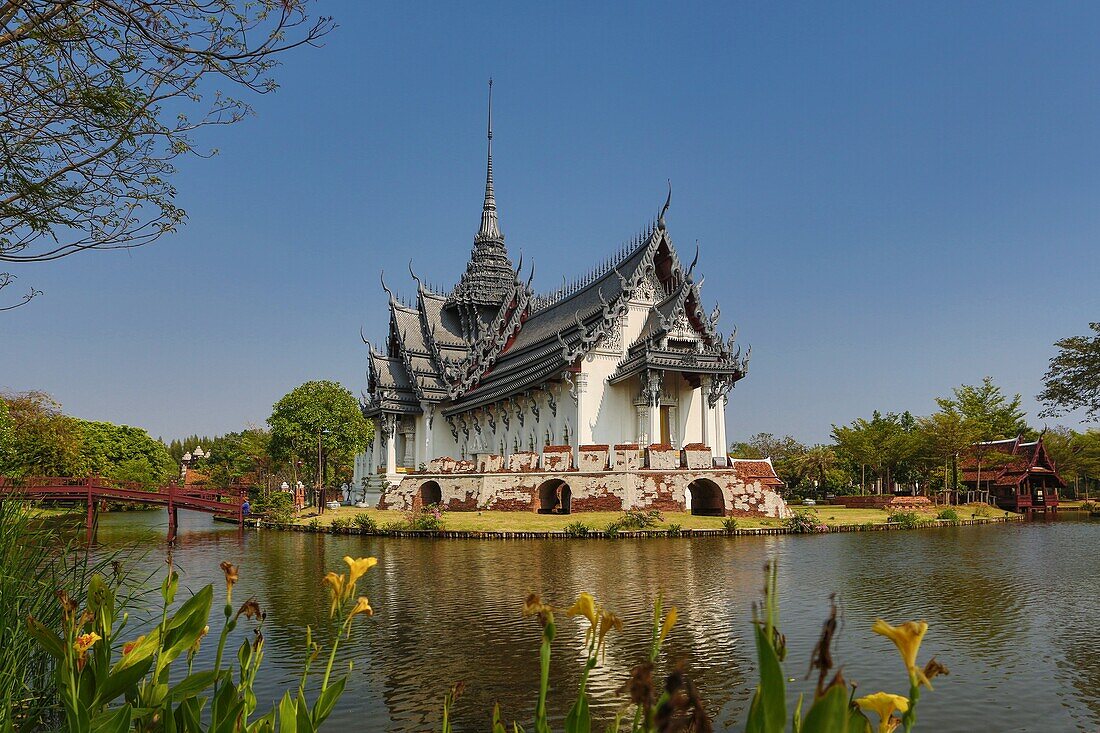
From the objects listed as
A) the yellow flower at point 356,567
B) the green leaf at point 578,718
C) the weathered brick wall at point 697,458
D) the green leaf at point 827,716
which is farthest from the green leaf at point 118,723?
the weathered brick wall at point 697,458

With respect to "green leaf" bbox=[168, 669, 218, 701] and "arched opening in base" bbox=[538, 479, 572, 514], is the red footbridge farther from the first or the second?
"green leaf" bbox=[168, 669, 218, 701]

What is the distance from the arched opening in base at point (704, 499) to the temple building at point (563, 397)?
87 millimetres

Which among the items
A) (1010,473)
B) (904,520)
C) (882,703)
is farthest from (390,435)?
(882,703)

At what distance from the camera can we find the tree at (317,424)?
4184cm

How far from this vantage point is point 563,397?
124 feet

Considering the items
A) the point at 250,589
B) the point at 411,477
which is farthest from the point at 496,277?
the point at 250,589

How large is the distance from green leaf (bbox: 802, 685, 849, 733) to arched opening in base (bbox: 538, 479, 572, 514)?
3378 centimetres

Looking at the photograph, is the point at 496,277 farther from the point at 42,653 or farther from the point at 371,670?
the point at 42,653

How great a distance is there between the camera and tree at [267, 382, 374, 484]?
4184 cm

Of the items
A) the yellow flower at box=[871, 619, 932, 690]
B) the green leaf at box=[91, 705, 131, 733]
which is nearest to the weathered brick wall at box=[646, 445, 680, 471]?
the green leaf at box=[91, 705, 131, 733]

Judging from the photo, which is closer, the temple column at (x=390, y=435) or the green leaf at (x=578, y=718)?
the green leaf at (x=578, y=718)

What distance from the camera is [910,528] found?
104 feet

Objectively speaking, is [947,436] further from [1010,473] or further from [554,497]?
[554,497]

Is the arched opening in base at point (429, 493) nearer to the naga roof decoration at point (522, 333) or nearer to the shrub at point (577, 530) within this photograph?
the naga roof decoration at point (522, 333)
